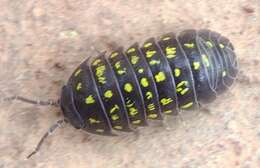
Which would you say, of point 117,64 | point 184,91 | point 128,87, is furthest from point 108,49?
point 184,91

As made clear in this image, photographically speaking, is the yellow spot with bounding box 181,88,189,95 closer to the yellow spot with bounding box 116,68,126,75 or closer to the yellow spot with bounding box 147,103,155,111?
the yellow spot with bounding box 147,103,155,111

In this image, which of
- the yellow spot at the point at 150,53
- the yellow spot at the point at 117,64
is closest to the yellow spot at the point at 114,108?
the yellow spot at the point at 117,64

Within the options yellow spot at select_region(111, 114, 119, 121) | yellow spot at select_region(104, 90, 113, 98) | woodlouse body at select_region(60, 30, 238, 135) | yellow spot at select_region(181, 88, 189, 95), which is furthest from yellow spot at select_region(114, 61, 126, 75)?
yellow spot at select_region(181, 88, 189, 95)

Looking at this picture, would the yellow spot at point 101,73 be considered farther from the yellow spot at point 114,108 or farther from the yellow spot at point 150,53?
the yellow spot at point 150,53

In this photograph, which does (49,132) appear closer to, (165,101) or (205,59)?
(165,101)

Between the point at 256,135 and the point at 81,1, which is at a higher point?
the point at 81,1

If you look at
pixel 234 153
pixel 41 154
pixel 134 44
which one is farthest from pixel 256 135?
pixel 41 154

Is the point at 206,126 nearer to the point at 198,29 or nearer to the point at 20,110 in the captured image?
the point at 198,29
